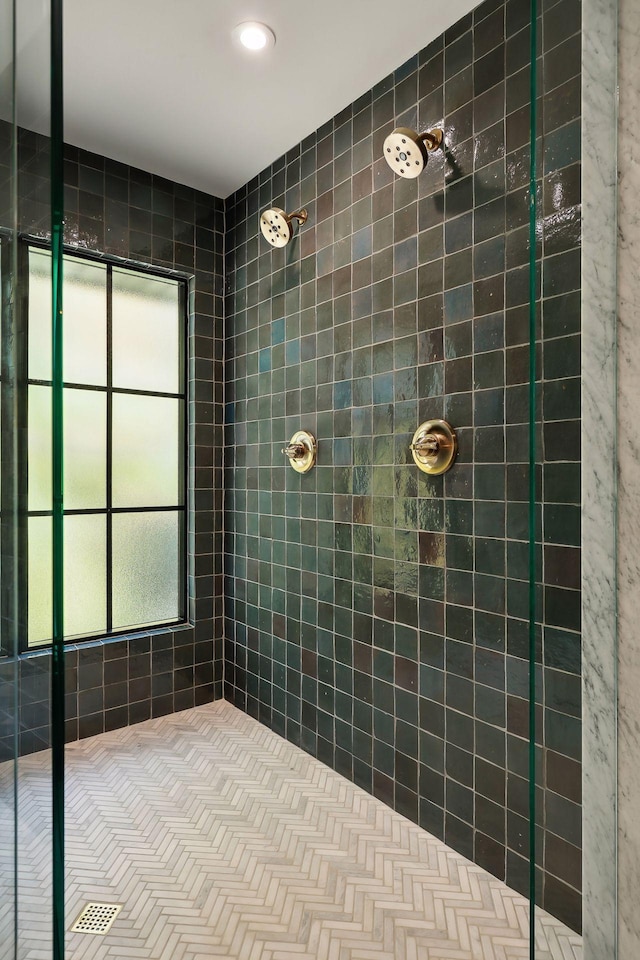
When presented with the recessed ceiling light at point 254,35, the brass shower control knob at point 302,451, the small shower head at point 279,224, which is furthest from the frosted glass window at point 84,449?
the recessed ceiling light at point 254,35

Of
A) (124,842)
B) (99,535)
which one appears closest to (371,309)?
(99,535)

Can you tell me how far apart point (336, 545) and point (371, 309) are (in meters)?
0.98

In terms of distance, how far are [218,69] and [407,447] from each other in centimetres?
161

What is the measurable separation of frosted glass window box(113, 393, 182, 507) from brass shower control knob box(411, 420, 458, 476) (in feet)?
5.27

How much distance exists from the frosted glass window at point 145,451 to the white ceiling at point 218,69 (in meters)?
1.21

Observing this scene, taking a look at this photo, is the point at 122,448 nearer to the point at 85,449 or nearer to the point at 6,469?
the point at 85,449

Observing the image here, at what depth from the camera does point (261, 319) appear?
2805 mm

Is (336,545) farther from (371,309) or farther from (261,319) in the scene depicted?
(261,319)

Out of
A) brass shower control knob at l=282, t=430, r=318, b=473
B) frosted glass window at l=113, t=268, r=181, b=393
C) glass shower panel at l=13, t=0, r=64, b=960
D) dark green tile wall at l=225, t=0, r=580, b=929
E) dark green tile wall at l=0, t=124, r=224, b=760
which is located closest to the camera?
glass shower panel at l=13, t=0, r=64, b=960

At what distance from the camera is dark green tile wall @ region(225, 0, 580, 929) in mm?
1705

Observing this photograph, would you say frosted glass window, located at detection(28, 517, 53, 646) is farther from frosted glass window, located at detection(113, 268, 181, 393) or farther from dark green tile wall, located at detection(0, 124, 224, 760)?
frosted glass window, located at detection(113, 268, 181, 393)

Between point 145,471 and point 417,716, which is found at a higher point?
point 145,471

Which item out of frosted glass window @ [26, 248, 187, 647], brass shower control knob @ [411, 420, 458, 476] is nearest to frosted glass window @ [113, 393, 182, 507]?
frosted glass window @ [26, 248, 187, 647]

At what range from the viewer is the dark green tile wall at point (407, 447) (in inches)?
67.1
